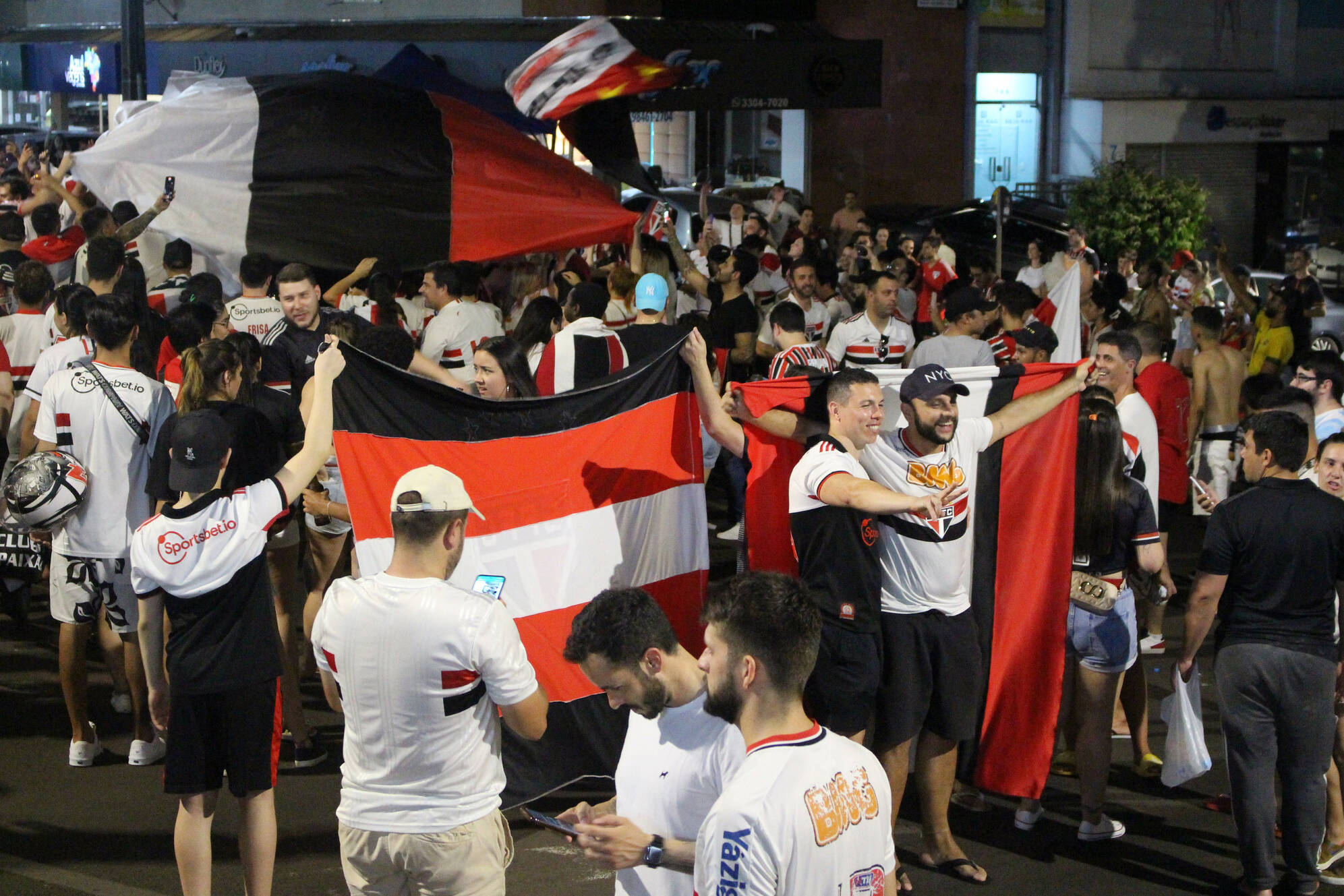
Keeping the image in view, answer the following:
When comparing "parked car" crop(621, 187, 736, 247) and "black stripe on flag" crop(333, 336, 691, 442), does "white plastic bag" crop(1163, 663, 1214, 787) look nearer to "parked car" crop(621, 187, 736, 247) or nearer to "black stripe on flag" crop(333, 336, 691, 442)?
"black stripe on flag" crop(333, 336, 691, 442)

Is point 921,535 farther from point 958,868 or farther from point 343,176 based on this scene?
point 343,176

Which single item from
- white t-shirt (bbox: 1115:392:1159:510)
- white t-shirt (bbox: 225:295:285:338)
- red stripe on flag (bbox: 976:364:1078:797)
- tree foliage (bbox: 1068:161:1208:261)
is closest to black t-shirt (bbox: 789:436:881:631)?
red stripe on flag (bbox: 976:364:1078:797)

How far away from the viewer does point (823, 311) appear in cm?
1155

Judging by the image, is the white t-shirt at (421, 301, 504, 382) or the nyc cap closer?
the nyc cap

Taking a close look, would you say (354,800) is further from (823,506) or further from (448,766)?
(823,506)

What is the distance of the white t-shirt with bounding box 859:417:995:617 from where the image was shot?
5.54 meters

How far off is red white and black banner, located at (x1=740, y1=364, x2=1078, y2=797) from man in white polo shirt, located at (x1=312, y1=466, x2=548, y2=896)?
2811 mm

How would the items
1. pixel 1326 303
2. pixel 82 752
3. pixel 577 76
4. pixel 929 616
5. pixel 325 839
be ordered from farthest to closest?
pixel 1326 303 < pixel 577 76 < pixel 82 752 < pixel 325 839 < pixel 929 616

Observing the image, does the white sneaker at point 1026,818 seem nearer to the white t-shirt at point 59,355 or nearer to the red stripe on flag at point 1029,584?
the red stripe on flag at point 1029,584

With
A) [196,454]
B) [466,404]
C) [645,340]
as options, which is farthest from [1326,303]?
[196,454]

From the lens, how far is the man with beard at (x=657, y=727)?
11.6ft

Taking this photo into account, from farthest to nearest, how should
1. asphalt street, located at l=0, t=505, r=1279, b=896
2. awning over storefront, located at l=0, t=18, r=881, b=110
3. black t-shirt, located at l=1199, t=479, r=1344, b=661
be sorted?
awning over storefront, located at l=0, t=18, r=881, b=110 → asphalt street, located at l=0, t=505, r=1279, b=896 → black t-shirt, located at l=1199, t=479, r=1344, b=661

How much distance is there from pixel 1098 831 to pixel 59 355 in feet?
17.9

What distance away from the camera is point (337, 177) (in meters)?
9.77
